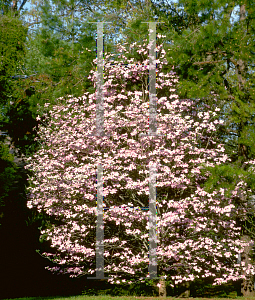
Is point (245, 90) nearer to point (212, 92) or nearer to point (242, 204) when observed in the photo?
point (212, 92)

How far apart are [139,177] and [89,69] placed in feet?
11.8

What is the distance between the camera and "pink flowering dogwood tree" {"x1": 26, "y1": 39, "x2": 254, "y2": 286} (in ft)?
30.8

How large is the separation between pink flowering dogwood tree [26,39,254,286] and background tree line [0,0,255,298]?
63 cm

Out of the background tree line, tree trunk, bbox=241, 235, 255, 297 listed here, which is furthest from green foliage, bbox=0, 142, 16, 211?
tree trunk, bbox=241, 235, 255, 297

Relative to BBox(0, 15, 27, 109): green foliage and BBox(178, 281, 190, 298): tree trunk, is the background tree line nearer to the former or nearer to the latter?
BBox(0, 15, 27, 109): green foliage

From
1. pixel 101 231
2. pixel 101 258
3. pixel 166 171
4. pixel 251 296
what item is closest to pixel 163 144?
pixel 166 171

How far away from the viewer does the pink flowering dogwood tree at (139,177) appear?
30.8 feet

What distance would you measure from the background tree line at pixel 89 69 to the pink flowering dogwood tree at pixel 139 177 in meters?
0.63

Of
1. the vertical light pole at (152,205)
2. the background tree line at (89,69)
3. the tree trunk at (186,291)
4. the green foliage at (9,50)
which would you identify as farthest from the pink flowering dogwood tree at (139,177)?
the green foliage at (9,50)

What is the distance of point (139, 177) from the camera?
33.1 feet

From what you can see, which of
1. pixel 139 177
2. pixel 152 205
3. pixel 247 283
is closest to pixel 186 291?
pixel 247 283

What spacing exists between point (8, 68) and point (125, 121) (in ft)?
21.6

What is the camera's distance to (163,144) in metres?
9.48

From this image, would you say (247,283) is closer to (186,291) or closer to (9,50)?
(186,291)
